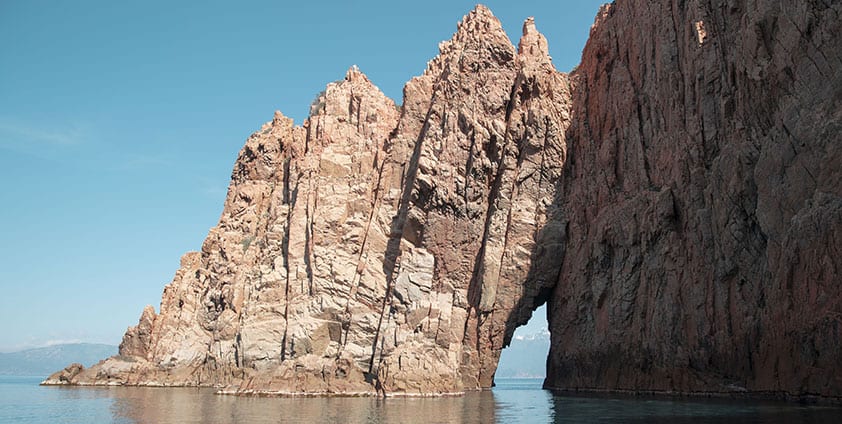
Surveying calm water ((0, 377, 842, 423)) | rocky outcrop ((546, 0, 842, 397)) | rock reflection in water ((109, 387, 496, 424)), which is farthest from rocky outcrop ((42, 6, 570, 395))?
calm water ((0, 377, 842, 423))

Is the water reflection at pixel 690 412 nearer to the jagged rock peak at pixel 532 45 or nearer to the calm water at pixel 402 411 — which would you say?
the calm water at pixel 402 411

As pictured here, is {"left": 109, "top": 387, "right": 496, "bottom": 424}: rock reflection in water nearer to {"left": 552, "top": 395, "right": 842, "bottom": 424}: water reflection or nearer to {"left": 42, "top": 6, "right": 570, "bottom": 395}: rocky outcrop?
{"left": 42, "top": 6, "right": 570, "bottom": 395}: rocky outcrop

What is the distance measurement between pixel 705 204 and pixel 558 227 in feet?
61.0

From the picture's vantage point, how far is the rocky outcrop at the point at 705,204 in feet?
122

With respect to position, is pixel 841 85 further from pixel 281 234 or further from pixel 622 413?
pixel 281 234

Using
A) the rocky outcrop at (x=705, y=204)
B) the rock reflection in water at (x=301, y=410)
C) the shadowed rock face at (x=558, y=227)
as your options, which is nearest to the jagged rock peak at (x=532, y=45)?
the shadowed rock face at (x=558, y=227)

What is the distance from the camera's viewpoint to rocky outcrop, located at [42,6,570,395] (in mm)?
59938

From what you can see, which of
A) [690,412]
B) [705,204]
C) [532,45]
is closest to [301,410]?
[690,412]

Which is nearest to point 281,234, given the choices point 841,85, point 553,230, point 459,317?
point 459,317

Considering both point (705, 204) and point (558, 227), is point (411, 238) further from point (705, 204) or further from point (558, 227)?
point (705, 204)

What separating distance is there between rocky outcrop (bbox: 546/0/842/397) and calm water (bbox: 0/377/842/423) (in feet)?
14.6

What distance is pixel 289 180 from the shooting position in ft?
256

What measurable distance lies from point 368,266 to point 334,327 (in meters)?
6.22

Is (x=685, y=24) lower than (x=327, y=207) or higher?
A: higher
